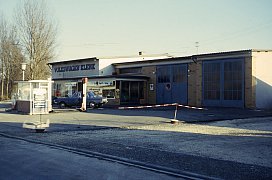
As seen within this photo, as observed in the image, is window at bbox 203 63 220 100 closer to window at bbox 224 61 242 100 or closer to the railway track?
window at bbox 224 61 242 100

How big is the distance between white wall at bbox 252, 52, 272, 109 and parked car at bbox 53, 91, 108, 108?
14918 mm

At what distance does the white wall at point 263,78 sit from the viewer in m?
36.0

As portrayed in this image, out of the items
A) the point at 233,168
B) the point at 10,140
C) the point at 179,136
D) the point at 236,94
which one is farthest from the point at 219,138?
the point at 236,94

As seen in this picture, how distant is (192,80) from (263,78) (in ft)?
25.0

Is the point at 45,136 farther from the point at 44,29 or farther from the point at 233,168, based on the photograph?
the point at 44,29

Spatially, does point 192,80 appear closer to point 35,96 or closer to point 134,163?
point 35,96

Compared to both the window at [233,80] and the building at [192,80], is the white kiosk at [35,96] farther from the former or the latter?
the window at [233,80]

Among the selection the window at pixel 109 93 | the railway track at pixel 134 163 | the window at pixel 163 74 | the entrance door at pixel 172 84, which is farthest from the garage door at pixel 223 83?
the railway track at pixel 134 163

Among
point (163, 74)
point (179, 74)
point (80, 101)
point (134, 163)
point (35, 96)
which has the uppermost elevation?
point (163, 74)

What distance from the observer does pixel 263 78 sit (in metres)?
36.4

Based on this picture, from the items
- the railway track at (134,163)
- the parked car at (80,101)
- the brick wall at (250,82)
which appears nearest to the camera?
the railway track at (134,163)

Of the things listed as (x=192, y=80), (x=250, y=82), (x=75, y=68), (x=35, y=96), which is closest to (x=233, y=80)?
(x=250, y=82)

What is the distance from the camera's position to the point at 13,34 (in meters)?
57.0

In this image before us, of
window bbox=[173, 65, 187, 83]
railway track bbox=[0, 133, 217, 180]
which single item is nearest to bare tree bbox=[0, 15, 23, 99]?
window bbox=[173, 65, 187, 83]
